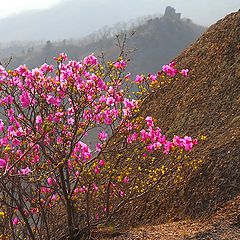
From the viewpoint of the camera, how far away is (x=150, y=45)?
133 metres

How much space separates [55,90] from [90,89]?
61 centimetres

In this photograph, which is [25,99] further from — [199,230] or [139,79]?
[199,230]

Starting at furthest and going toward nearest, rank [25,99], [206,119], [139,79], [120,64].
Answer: [206,119] → [139,79] → [120,64] → [25,99]

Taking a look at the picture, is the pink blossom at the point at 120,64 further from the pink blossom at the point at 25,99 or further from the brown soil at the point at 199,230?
the brown soil at the point at 199,230

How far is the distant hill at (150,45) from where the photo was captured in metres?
129

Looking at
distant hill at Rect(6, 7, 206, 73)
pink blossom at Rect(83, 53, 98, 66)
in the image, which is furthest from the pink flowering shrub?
distant hill at Rect(6, 7, 206, 73)

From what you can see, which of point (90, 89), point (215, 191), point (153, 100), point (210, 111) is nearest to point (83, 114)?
point (90, 89)

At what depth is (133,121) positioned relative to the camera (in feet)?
22.0

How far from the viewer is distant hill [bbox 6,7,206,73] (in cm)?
12891

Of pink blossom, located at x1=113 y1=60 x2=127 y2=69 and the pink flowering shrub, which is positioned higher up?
pink blossom, located at x1=113 y1=60 x2=127 y2=69

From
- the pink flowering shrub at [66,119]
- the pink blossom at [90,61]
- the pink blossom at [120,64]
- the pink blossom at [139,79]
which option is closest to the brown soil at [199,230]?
the pink flowering shrub at [66,119]

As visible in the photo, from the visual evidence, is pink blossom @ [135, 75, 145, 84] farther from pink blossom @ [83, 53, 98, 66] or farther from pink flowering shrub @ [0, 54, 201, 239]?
pink blossom @ [83, 53, 98, 66]

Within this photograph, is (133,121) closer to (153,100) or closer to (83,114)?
(83,114)

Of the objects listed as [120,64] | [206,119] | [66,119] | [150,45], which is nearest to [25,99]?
[66,119]
